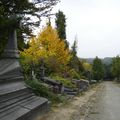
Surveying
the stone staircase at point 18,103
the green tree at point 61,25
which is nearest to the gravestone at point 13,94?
the stone staircase at point 18,103

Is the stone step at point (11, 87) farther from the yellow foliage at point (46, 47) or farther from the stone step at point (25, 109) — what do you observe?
the yellow foliage at point (46, 47)

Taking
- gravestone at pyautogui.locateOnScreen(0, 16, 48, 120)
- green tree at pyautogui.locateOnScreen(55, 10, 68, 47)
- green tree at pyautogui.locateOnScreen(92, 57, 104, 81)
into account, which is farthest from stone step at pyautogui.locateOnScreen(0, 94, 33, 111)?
green tree at pyautogui.locateOnScreen(92, 57, 104, 81)

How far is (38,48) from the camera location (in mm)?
38906

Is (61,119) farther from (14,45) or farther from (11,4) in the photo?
(11,4)

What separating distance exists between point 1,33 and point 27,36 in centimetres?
371

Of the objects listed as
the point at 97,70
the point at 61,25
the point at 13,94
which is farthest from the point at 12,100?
the point at 97,70

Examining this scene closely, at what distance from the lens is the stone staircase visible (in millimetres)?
11016

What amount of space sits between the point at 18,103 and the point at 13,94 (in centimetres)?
35

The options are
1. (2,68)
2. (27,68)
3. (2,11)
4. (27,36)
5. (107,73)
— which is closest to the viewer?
(2,68)

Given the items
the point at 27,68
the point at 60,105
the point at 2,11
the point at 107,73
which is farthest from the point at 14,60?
the point at 107,73

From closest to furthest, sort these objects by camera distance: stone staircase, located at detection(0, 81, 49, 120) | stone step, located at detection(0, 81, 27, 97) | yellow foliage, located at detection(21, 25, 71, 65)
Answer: stone staircase, located at detection(0, 81, 49, 120) → stone step, located at detection(0, 81, 27, 97) → yellow foliage, located at detection(21, 25, 71, 65)

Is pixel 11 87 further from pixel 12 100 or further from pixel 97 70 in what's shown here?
pixel 97 70

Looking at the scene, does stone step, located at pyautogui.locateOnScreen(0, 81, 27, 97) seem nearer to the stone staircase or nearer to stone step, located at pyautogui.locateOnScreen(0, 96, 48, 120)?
the stone staircase

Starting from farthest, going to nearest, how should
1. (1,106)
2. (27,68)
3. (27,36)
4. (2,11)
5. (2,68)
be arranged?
(27,68) < (27,36) < (2,11) < (2,68) < (1,106)
